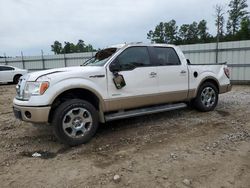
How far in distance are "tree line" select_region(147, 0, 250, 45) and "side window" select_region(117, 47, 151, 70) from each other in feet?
91.1

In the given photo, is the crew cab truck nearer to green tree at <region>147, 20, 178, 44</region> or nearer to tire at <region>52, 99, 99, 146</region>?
tire at <region>52, 99, 99, 146</region>

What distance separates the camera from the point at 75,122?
4.35m

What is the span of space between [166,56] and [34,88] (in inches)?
117

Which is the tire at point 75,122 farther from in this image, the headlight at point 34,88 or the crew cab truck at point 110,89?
the headlight at point 34,88

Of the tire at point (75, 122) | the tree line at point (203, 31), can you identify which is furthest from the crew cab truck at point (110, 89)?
the tree line at point (203, 31)

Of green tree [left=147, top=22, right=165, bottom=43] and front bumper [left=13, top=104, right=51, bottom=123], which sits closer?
front bumper [left=13, top=104, right=51, bottom=123]

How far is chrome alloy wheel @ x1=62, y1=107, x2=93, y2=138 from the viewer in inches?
168

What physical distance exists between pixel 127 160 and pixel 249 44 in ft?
34.8

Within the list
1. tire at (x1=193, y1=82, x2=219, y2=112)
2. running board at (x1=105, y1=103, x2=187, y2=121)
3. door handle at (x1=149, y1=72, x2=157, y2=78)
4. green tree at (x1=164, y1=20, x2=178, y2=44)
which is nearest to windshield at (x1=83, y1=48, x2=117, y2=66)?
door handle at (x1=149, y1=72, x2=157, y2=78)

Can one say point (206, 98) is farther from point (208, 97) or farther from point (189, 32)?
point (189, 32)

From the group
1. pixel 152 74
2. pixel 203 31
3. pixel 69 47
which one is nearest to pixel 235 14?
pixel 203 31

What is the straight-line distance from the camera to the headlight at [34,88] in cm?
410

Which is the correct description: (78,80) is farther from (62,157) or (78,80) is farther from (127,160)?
(127,160)

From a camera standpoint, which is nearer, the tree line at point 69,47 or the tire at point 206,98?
the tire at point 206,98
